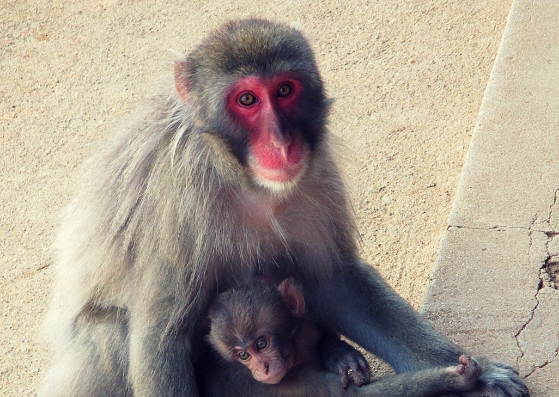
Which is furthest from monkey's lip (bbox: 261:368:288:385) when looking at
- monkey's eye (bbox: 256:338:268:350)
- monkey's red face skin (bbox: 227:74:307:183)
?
monkey's red face skin (bbox: 227:74:307:183)

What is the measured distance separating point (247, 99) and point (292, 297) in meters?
0.93

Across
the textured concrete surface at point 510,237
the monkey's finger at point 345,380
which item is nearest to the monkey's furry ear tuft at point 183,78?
the monkey's finger at point 345,380

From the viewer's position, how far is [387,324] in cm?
370

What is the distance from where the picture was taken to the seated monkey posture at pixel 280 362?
3311 millimetres

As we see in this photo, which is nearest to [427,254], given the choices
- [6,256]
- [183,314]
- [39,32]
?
[183,314]

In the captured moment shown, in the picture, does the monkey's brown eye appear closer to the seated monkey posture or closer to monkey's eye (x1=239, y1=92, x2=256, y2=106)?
monkey's eye (x1=239, y1=92, x2=256, y2=106)

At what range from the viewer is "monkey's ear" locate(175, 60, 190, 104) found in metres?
3.20

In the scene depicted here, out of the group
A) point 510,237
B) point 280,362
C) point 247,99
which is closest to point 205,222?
point 247,99

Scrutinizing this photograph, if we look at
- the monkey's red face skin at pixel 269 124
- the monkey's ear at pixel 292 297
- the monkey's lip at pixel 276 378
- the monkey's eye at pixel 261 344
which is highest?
the monkey's red face skin at pixel 269 124

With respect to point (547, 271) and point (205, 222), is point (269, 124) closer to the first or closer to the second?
point (205, 222)

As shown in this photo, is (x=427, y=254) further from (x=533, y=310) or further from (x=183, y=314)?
(x=183, y=314)

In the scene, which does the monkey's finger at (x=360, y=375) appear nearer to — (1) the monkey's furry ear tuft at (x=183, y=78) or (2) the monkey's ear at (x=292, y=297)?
(2) the monkey's ear at (x=292, y=297)

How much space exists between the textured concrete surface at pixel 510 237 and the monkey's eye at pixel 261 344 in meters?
1.00

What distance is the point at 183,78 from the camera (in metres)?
3.21
